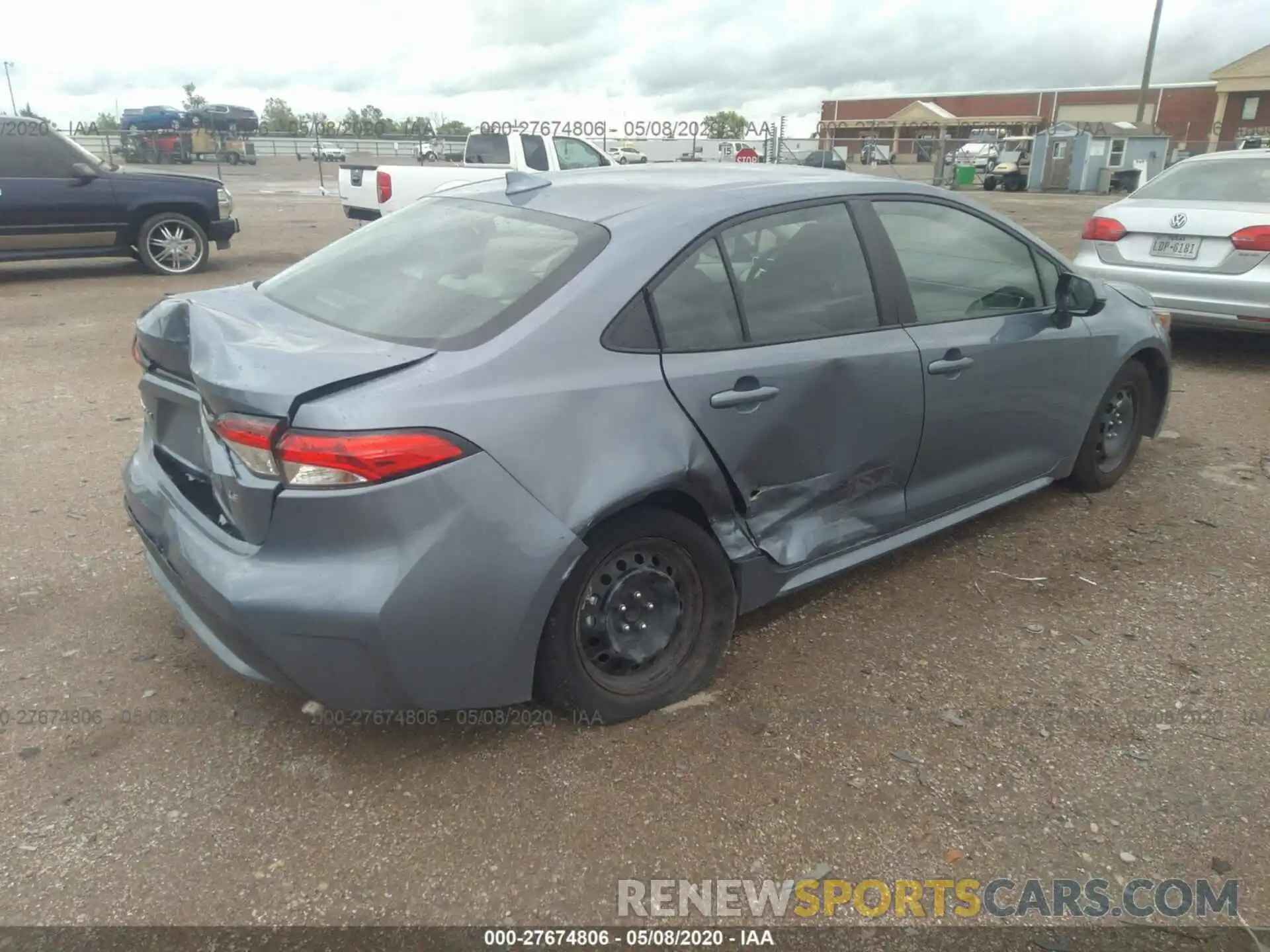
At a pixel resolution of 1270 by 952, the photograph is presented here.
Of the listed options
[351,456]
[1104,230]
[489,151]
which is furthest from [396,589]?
[489,151]

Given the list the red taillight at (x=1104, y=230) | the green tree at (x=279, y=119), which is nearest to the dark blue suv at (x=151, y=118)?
the green tree at (x=279, y=119)

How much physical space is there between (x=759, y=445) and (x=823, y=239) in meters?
0.83

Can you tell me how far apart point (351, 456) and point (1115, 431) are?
12.7 ft

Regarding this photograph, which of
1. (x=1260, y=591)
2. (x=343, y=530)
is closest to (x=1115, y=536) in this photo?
→ (x=1260, y=591)

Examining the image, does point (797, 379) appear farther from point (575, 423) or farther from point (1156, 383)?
point (1156, 383)

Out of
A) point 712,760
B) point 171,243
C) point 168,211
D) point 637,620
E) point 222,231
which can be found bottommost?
point 712,760

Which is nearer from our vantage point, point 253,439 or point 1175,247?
point 253,439

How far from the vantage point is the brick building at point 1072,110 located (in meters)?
55.7

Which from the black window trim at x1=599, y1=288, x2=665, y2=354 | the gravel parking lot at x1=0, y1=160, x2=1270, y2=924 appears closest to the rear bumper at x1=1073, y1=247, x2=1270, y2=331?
the gravel parking lot at x1=0, y1=160, x2=1270, y2=924

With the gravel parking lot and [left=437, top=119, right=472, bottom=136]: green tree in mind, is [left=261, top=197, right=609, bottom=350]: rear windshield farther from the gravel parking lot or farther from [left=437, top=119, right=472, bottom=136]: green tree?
[left=437, top=119, right=472, bottom=136]: green tree

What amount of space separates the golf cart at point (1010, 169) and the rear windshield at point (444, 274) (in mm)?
30617

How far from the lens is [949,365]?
11.3ft

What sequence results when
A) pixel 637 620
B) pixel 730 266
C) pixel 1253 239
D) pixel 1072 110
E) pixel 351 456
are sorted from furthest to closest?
1. pixel 1072 110
2. pixel 1253 239
3. pixel 730 266
4. pixel 637 620
5. pixel 351 456

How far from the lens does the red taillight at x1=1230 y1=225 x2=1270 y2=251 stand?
6.30m
